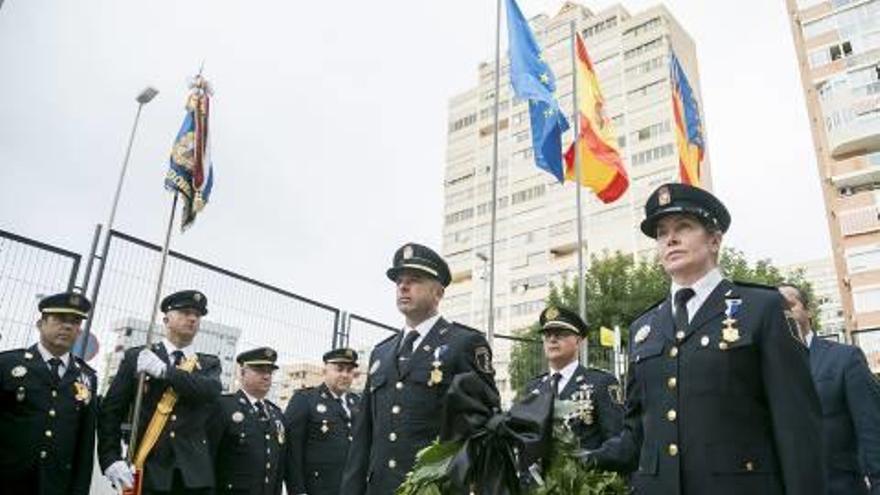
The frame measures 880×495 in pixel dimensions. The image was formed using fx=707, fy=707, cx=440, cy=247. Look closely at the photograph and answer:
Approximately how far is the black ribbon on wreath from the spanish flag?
10647 millimetres

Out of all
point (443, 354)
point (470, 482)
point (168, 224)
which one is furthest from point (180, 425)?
point (470, 482)

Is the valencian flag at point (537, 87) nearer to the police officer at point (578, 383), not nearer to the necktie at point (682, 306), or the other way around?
the police officer at point (578, 383)

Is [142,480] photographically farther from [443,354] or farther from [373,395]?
[443,354]

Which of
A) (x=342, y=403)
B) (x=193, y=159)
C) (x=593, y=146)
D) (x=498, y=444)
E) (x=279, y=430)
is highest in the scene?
(x=593, y=146)

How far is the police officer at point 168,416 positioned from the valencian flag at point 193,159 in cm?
149

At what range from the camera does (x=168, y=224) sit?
6699mm

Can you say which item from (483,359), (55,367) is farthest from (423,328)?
(55,367)

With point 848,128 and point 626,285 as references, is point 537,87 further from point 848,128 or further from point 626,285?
point 848,128

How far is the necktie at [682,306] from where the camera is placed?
3.16m

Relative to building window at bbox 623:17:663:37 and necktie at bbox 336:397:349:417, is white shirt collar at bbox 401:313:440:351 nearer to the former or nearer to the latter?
necktie at bbox 336:397:349:417

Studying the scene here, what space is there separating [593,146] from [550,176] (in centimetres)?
5215

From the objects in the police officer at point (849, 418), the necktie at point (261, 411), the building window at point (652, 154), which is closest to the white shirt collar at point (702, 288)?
the police officer at point (849, 418)

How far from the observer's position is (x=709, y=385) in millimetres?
2908

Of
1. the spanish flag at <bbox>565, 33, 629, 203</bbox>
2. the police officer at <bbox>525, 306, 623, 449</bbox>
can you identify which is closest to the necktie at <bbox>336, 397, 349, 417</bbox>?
the police officer at <bbox>525, 306, 623, 449</bbox>
